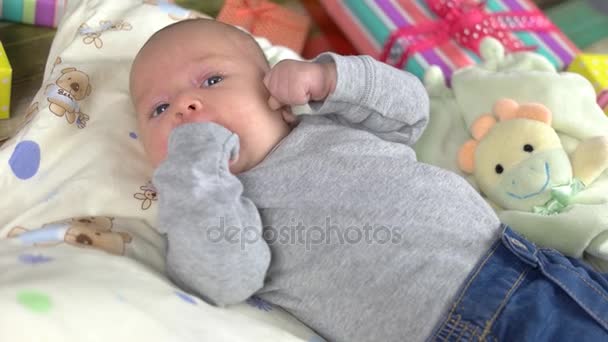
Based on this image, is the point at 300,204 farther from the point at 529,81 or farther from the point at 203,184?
the point at 529,81

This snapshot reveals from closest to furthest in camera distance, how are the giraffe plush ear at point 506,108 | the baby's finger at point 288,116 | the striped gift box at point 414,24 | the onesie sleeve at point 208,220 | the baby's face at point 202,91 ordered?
the onesie sleeve at point 208,220, the baby's face at point 202,91, the baby's finger at point 288,116, the giraffe plush ear at point 506,108, the striped gift box at point 414,24

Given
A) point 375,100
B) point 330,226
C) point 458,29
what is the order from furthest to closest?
point 458,29 → point 375,100 → point 330,226

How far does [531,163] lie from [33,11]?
1.18m

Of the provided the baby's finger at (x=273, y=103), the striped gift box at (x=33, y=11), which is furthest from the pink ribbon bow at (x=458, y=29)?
the striped gift box at (x=33, y=11)

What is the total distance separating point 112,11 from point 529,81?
2.90ft

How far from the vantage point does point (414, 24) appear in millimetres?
1559

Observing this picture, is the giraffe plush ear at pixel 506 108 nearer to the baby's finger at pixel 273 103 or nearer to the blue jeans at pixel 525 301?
the blue jeans at pixel 525 301

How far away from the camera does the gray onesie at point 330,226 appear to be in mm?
902

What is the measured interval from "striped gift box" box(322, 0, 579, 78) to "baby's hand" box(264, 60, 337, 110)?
0.46 metres

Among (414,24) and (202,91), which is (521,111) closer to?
(414,24)

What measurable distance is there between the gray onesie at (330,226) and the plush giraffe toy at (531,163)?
0.41 ft

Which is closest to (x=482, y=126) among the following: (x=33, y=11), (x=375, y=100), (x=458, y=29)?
(x=375, y=100)

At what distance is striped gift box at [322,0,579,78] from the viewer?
1511mm

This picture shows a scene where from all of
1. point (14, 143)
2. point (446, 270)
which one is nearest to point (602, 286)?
point (446, 270)
